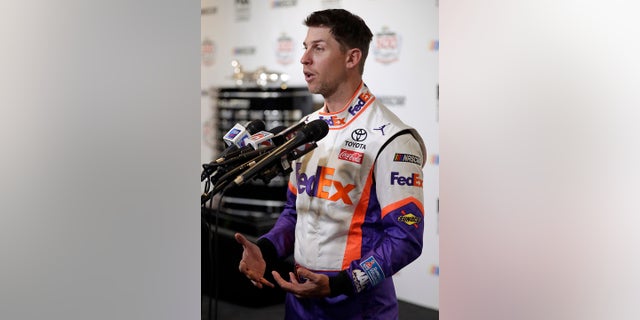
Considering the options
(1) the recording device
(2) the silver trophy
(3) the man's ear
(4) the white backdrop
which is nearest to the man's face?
(3) the man's ear

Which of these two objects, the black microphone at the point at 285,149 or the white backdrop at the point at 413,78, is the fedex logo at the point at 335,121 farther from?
the white backdrop at the point at 413,78

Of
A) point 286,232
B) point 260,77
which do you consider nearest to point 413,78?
point 260,77

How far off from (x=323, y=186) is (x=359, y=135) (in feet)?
0.56

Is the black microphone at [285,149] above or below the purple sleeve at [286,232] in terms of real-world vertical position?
above

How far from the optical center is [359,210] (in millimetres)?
1882

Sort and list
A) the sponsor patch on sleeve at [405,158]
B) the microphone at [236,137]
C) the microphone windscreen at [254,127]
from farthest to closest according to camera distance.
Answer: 1. the sponsor patch on sleeve at [405,158]
2. the microphone windscreen at [254,127]
3. the microphone at [236,137]

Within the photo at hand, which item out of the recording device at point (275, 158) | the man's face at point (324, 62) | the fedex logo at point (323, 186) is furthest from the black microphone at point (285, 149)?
the man's face at point (324, 62)

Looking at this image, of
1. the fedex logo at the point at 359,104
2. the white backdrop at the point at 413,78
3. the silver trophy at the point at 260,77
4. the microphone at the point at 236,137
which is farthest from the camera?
the silver trophy at the point at 260,77

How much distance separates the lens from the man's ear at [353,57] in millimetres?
2041
